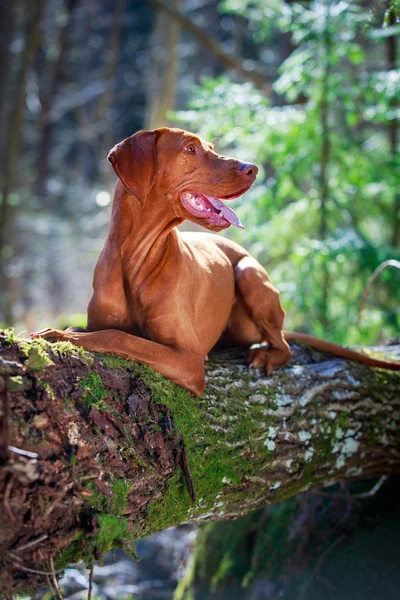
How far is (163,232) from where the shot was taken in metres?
3.36

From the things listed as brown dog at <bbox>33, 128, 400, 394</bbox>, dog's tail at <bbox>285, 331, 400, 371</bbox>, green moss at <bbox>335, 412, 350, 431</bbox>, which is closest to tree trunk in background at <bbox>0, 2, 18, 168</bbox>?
dog's tail at <bbox>285, 331, 400, 371</bbox>

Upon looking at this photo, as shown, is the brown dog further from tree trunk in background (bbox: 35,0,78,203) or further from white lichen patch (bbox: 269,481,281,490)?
tree trunk in background (bbox: 35,0,78,203)

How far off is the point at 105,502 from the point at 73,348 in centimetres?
69

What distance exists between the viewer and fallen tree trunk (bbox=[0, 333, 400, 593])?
7.94 ft

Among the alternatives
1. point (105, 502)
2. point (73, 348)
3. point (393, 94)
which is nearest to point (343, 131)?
point (393, 94)

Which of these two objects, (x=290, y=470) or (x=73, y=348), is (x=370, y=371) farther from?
(x=73, y=348)

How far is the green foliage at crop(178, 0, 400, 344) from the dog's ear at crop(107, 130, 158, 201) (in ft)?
10.5

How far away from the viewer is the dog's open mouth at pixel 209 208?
318cm

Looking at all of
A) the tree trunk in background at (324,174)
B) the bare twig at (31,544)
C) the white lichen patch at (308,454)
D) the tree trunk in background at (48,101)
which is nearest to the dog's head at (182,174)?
the white lichen patch at (308,454)

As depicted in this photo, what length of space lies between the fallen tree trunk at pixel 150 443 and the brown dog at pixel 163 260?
14cm

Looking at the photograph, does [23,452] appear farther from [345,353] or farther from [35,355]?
[345,353]

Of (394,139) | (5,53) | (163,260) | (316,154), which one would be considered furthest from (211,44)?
(163,260)

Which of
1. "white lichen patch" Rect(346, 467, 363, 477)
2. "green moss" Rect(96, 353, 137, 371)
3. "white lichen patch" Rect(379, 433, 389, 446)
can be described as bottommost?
"white lichen patch" Rect(346, 467, 363, 477)

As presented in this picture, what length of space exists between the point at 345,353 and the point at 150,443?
191 centimetres
